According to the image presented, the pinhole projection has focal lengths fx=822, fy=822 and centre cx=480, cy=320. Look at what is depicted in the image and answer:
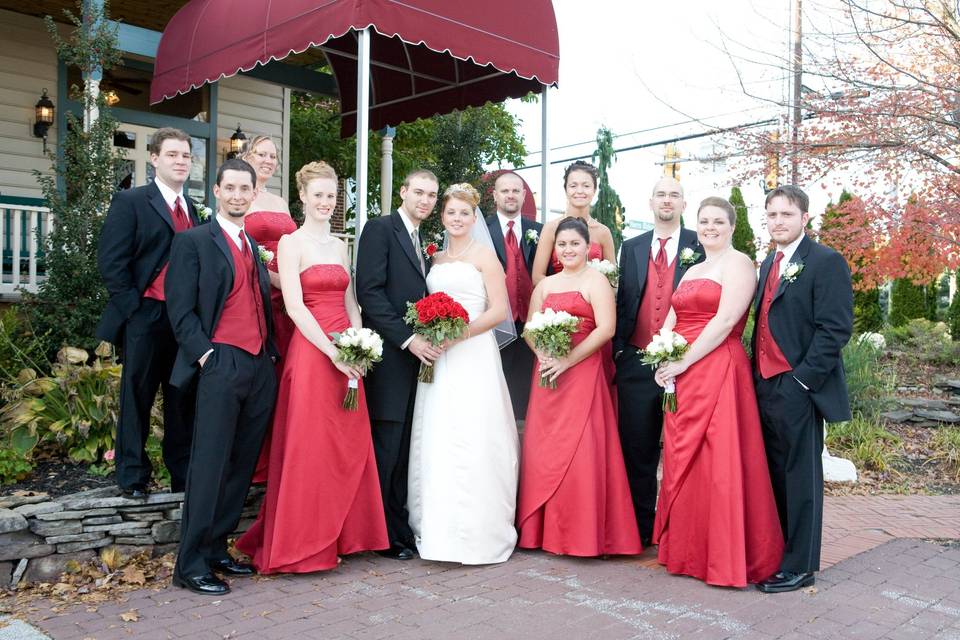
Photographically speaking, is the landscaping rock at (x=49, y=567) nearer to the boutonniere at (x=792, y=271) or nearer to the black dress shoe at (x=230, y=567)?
the black dress shoe at (x=230, y=567)

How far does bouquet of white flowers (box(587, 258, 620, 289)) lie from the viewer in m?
5.67

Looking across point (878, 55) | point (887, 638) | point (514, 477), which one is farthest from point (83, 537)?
point (878, 55)

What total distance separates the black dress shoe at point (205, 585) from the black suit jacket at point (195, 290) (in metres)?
1.08

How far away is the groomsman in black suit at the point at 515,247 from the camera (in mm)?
6180

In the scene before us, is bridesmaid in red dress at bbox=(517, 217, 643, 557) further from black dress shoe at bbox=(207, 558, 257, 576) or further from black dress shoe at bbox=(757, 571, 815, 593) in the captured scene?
black dress shoe at bbox=(207, 558, 257, 576)

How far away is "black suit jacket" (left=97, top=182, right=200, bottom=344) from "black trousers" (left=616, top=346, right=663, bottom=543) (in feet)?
10.1

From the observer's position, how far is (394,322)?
5230 millimetres

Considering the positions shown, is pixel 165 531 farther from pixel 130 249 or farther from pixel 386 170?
pixel 386 170

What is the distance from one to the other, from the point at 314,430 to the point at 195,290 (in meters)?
1.08

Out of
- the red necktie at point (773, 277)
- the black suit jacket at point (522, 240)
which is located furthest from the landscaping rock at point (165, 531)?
the red necktie at point (773, 277)

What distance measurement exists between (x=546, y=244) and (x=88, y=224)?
3.81 meters

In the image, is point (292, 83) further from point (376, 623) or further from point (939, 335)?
point (939, 335)

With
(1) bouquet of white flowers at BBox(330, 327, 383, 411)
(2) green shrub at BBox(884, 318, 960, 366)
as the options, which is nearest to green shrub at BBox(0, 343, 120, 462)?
(1) bouquet of white flowers at BBox(330, 327, 383, 411)

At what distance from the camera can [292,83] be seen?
1129 centimetres
